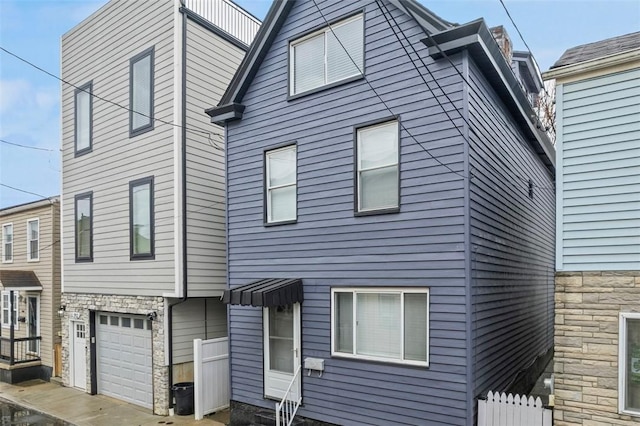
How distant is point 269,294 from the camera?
24.9 feet

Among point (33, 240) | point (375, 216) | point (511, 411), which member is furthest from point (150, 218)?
point (511, 411)

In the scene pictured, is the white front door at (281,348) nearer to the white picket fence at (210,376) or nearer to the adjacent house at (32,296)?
the white picket fence at (210,376)

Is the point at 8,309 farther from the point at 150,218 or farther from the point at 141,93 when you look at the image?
the point at 141,93

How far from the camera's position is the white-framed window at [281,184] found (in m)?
8.70

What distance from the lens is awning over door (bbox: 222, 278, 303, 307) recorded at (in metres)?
7.59

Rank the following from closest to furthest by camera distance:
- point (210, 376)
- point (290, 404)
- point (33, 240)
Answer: point (290, 404) → point (210, 376) → point (33, 240)

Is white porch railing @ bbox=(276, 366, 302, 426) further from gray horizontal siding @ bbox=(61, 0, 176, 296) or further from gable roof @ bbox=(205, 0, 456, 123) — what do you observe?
gable roof @ bbox=(205, 0, 456, 123)

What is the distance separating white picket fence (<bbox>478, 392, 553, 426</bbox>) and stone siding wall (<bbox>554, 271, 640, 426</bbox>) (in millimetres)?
233

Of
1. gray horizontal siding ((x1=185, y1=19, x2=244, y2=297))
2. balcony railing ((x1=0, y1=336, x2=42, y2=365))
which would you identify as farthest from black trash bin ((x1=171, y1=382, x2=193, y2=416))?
balcony railing ((x1=0, y1=336, x2=42, y2=365))

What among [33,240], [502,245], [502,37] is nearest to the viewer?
[502,245]

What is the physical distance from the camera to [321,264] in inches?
315

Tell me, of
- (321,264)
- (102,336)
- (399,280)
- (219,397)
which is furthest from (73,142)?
(399,280)

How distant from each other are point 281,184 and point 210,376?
4724mm

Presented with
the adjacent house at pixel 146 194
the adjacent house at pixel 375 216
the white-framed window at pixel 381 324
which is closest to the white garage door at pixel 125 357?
the adjacent house at pixel 146 194
